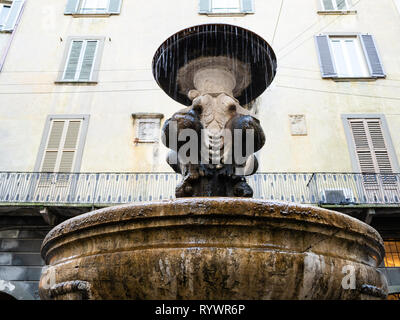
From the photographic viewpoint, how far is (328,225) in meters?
1.74

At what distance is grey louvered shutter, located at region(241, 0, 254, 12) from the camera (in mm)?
11453

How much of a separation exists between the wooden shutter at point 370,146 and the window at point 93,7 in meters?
9.01

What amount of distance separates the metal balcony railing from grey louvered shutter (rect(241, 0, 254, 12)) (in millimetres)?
6229

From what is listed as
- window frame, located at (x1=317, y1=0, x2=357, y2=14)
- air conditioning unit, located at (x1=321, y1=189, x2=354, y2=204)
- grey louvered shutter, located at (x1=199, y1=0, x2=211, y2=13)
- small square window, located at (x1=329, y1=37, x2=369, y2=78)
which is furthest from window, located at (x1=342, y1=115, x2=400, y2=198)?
grey louvered shutter, located at (x1=199, y1=0, x2=211, y2=13)

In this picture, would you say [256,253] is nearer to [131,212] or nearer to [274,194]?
[131,212]

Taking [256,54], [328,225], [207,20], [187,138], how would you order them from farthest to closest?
[207,20] → [256,54] → [187,138] → [328,225]

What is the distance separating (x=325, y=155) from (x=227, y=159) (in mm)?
6944

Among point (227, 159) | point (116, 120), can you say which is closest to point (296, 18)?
point (116, 120)

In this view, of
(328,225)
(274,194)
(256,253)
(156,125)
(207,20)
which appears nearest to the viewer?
(256,253)

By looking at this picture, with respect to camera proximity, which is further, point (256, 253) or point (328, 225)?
point (328, 225)

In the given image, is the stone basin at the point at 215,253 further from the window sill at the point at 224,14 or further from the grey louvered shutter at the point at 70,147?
the window sill at the point at 224,14

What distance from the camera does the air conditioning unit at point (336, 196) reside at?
8.25m

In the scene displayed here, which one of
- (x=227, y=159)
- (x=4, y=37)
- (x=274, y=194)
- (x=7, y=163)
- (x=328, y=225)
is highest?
(x=4, y=37)

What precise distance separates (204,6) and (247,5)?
1520 millimetres
